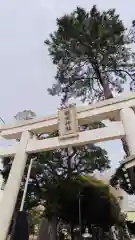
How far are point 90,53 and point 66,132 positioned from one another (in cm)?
514

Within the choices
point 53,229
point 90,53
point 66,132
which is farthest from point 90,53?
point 53,229

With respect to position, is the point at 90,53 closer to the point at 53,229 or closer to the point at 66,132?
the point at 66,132

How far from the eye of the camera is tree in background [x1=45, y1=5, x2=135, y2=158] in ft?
38.3

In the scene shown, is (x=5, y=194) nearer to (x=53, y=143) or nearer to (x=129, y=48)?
(x=53, y=143)

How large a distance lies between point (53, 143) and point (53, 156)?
5.60 m

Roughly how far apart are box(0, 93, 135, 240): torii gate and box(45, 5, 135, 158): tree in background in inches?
135

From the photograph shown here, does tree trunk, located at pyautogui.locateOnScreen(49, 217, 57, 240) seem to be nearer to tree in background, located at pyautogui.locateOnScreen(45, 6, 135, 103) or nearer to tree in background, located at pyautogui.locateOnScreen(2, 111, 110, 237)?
tree in background, located at pyautogui.locateOnScreen(2, 111, 110, 237)

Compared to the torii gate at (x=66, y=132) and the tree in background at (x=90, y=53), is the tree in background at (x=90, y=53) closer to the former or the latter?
the tree in background at (x=90, y=53)

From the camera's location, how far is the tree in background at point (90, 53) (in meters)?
11.7

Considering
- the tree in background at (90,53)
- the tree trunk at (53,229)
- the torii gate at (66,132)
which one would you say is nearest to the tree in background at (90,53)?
the tree in background at (90,53)

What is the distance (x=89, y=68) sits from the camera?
12.5 metres

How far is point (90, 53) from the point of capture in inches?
466

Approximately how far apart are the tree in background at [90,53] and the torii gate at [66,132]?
11.2 ft

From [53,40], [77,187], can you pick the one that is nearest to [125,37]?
[53,40]
